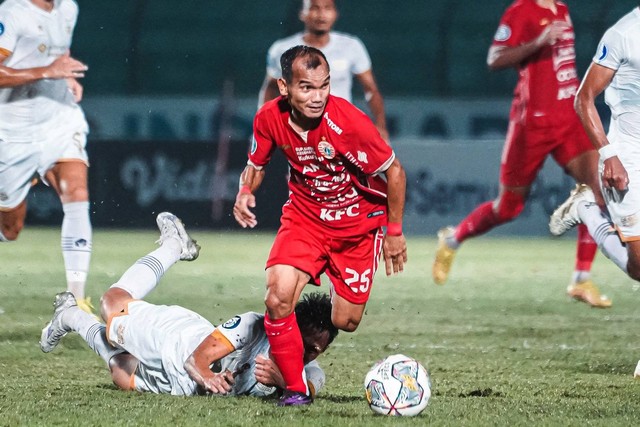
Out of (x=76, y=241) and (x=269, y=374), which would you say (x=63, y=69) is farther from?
(x=269, y=374)

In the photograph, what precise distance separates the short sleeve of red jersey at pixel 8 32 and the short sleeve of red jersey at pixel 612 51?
348cm

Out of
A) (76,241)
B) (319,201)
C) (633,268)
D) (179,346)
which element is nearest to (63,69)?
(76,241)

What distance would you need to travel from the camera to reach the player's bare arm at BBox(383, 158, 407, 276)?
4.90 meters

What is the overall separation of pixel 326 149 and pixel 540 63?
391cm

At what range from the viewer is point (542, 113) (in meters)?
8.46

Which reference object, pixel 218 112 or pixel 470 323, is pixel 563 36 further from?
pixel 218 112

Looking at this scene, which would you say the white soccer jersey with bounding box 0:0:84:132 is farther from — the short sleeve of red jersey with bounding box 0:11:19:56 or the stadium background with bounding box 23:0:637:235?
the stadium background with bounding box 23:0:637:235

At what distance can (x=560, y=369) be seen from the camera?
582 centimetres

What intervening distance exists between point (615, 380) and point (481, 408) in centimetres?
107

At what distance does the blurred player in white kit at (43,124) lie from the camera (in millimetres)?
7289

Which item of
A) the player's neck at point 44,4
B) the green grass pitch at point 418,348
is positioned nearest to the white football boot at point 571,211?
the green grass pitch at point 418,348

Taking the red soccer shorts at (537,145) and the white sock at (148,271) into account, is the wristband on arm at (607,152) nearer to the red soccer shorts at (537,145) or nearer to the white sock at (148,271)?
the white sock at (148,271)

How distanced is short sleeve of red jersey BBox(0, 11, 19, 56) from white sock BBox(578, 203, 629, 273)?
139 inches

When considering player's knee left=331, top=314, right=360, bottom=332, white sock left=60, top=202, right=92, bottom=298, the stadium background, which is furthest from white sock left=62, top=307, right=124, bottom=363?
the stadium background
